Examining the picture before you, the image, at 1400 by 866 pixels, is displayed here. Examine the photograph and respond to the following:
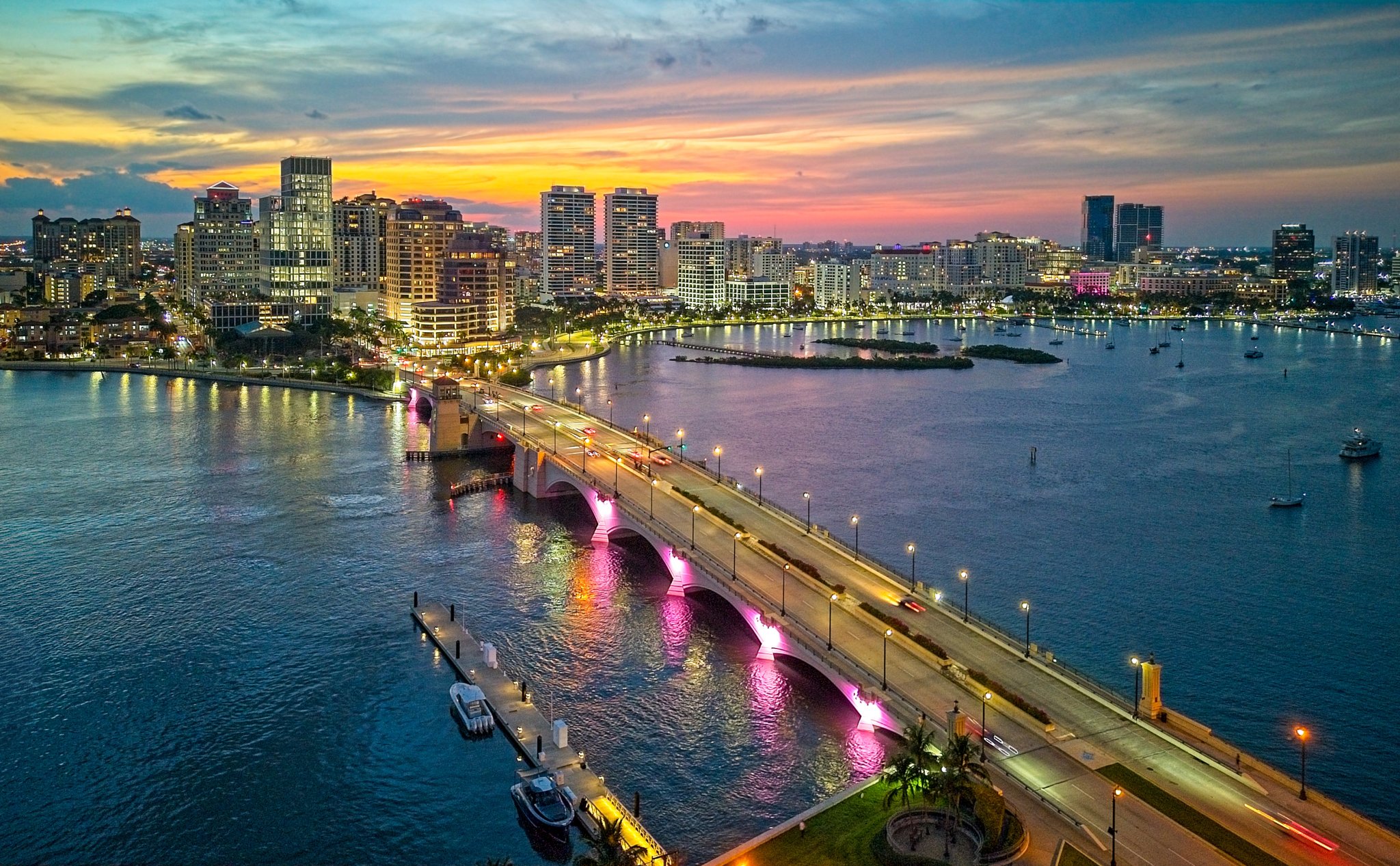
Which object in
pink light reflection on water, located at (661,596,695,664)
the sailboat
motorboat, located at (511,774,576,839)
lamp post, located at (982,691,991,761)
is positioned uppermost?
the sailboat

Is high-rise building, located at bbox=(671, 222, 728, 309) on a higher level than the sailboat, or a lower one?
higher

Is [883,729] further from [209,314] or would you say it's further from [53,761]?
[209,314]

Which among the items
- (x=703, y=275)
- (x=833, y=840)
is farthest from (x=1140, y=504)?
(x=703, y=275)

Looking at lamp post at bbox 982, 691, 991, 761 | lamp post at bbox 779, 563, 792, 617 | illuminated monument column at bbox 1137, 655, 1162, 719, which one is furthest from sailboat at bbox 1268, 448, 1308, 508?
lamp post at bbox 982, 691, 991, 761

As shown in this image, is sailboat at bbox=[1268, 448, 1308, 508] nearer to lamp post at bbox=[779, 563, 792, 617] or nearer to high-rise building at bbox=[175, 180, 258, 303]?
lamp post at bbox=[779, 563, 792, 617]

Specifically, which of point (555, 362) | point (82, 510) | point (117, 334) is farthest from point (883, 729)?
point (117, 334)

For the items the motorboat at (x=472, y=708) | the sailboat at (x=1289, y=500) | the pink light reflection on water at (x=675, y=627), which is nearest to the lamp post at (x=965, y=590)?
the pink light reflection on water at (x=675, y=627)

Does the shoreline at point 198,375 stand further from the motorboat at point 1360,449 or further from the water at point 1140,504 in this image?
the motorboat at point 1360,449
